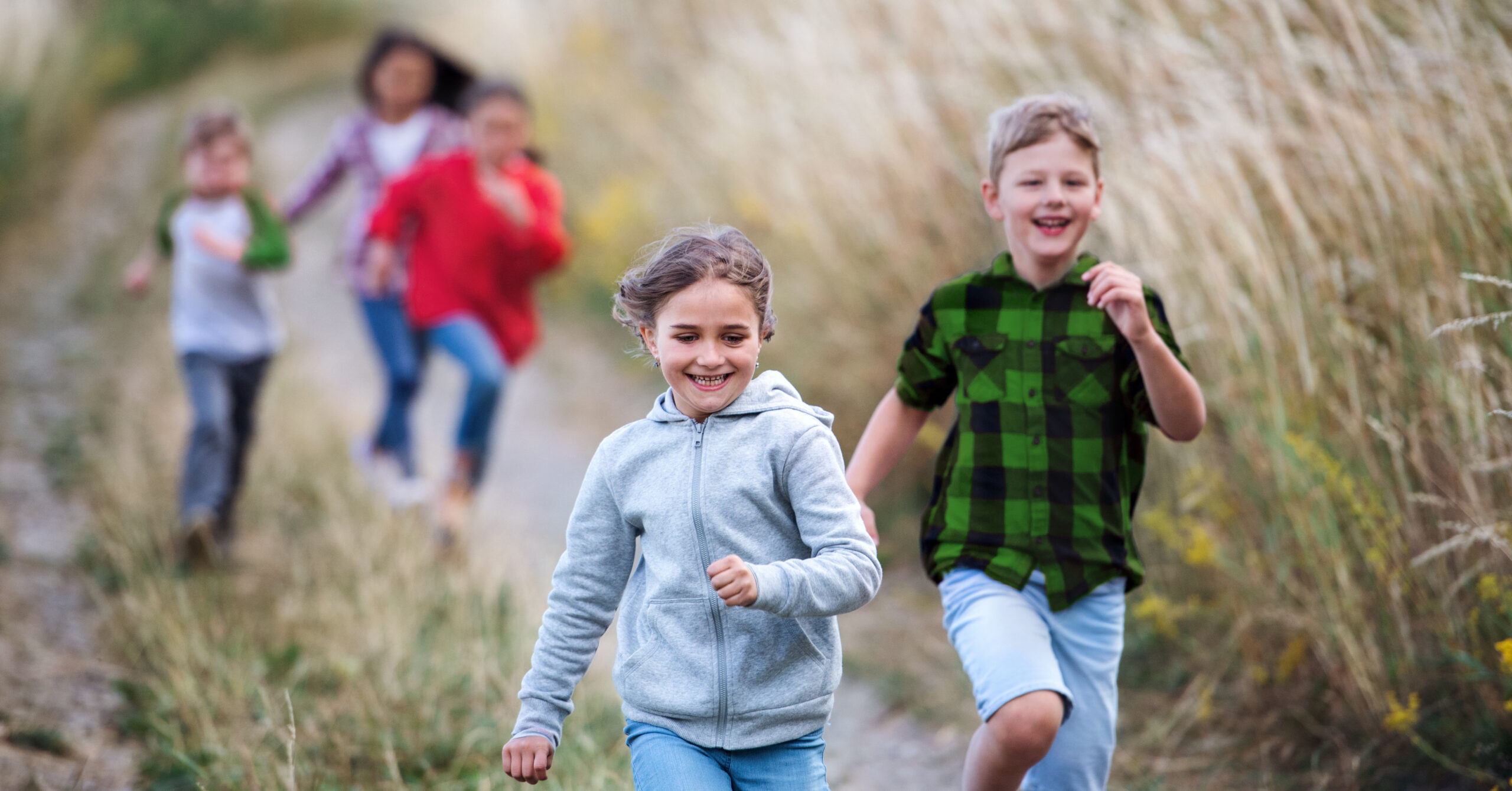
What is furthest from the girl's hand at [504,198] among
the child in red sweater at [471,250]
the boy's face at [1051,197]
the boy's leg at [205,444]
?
the boy's face at [1051,197]

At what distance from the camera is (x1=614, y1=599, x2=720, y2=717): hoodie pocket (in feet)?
5.82

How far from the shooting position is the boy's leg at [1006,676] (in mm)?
1977

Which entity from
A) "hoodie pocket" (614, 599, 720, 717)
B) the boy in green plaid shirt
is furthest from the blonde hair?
"hoodie pocket" (614, 599, 720, 717)

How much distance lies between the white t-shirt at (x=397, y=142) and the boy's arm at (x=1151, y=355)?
12.1 ft

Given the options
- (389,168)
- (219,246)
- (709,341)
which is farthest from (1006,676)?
(389,168)

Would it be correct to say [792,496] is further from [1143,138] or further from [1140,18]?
[1140,18]

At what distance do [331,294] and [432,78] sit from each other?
5.11m

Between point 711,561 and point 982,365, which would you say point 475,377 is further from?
point 711,561

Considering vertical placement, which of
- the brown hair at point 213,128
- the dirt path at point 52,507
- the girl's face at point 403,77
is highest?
the girl's face at point 403,77

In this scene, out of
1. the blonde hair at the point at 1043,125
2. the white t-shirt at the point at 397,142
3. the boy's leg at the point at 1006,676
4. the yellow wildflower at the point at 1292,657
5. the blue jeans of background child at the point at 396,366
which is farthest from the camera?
the white t-shirt at the point at 397,142

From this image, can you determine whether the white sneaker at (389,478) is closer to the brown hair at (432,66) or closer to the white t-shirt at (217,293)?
the white t-shirt at (217,293)

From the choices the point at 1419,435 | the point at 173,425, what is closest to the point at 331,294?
the point at 173,425

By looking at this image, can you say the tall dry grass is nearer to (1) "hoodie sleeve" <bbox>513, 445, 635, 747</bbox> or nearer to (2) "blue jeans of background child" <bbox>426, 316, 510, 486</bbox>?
(2) "blue jeans of background child" <bbox>426, 316, 510, 486</bbox>

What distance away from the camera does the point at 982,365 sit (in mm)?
2293
